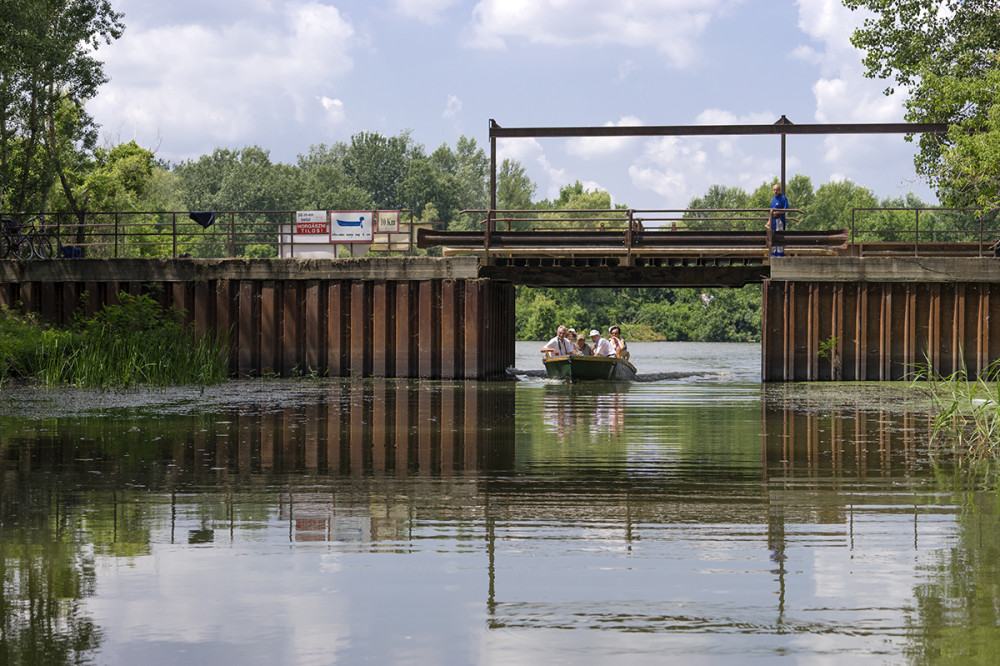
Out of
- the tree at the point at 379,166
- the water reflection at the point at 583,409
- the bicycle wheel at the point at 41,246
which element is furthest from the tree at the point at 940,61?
the tree at the point at 379,166

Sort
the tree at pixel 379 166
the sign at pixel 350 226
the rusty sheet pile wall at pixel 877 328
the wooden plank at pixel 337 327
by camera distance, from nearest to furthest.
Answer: the rusty sheet pile wall at pixel 877 328 < the wooden plank at pixel 337 327 < the sign at pixel 350 226 < the tree at pixel 379 166

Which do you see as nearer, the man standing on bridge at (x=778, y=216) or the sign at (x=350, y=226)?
the man standing on bridge at (x=778, y=216)

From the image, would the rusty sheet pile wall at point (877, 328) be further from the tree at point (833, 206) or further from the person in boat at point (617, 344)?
the tree at point (833, 206)

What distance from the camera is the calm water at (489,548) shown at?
601cm

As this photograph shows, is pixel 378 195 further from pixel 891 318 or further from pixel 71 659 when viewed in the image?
pixel 71 659

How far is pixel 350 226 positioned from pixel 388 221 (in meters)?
1.19

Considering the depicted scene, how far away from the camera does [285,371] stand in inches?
1251

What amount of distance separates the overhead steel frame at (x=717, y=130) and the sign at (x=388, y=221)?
422cm

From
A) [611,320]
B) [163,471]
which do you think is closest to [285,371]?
[163,471]

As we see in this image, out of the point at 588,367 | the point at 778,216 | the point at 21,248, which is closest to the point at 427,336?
the point at 588,367

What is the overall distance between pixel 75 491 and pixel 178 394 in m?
12.8

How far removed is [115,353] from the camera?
2634 cm

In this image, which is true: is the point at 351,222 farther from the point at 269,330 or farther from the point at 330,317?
the point at 269,330

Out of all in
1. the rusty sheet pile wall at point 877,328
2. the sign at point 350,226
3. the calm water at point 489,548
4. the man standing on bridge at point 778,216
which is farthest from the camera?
the sign at point 350,226
